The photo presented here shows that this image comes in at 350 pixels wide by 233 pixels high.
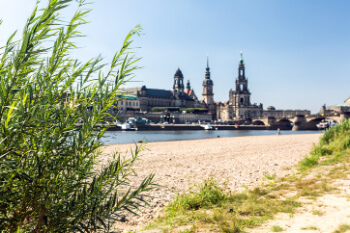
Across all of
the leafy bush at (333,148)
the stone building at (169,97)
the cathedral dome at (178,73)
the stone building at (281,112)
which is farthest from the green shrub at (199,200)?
the cathedral dome at (178,73)

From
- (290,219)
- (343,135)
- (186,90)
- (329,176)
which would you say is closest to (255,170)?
(329,176)

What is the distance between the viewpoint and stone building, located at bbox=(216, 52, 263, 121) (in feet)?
455

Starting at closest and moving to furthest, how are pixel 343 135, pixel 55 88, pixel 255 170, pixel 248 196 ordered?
pixel 55 88 < pixel 248 196 < pixel 255 170 < pixel 343 135

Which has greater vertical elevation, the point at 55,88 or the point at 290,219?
the point at 55,88

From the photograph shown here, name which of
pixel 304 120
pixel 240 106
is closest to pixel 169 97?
pixel 240 106

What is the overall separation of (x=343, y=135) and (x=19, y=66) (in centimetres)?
1377

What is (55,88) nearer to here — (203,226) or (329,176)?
(203,226)

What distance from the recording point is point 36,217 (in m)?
1.88

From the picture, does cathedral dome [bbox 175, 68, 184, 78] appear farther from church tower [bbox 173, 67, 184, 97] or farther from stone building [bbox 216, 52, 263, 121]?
stone building [bbox 216, 52, 263, 121]

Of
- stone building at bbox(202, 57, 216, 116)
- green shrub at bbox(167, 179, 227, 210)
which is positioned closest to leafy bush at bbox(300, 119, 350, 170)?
green shrub at bbox(167, 179, 227, 210)

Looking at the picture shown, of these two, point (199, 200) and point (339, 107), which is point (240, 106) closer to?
point (339, 107)

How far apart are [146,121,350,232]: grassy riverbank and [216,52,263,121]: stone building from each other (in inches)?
5131

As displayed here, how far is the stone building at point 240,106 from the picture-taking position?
138750mm

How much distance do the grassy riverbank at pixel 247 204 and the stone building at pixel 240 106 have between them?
428ft
